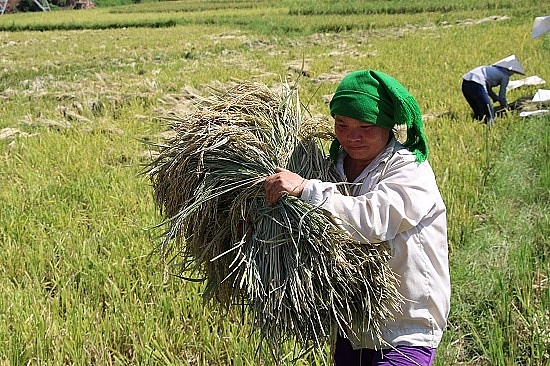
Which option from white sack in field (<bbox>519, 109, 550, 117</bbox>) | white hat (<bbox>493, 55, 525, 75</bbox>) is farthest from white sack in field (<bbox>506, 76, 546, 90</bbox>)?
white sack in field (<bbox>519, 109, 550, 117</bbox>)

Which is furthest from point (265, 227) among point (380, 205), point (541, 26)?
point (541, 26)

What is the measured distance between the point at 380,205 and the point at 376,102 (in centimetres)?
27

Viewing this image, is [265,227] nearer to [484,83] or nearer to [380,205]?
[380,205]

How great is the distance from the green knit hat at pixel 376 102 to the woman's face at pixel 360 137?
0.08ft

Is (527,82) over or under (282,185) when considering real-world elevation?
under

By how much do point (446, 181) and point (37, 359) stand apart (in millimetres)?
2573

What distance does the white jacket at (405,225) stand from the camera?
1395 mm

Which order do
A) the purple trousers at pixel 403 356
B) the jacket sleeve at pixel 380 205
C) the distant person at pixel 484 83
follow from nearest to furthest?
the jacket sleeve at pixel 380 205, the purple trousers at pixel 403 356, the distant person at pixel 484 83

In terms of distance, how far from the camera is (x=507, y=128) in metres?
5.08

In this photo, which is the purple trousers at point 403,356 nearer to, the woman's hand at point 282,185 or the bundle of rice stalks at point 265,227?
the bundle of rice stalks at point 265,227

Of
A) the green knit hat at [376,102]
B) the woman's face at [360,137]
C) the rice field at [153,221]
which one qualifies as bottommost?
the rice field at [153,221]

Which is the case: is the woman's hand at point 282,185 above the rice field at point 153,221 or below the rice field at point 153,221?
above

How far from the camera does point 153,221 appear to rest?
3223 millimetres

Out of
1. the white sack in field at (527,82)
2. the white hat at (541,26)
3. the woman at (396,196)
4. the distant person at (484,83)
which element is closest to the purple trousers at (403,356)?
the woman at (396,196)
